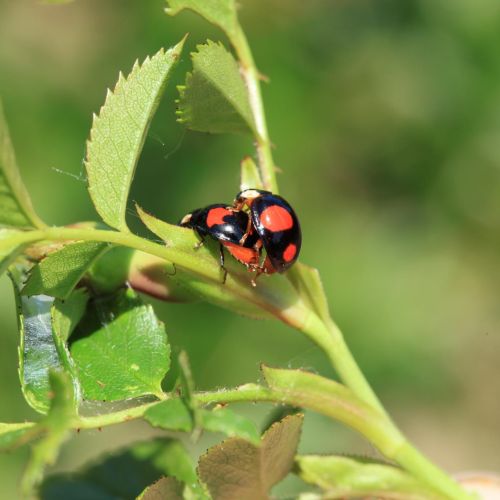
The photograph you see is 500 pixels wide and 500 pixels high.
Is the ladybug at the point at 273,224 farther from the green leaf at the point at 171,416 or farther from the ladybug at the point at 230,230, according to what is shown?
the green leaf at the point at 171,416

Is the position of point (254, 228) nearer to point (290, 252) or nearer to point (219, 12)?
→ point (290, 252)

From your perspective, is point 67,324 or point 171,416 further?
point 67,324

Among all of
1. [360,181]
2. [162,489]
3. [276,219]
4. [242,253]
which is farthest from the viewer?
[360,181]

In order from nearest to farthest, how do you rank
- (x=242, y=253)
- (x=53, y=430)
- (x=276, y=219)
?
(x=53, y=430)
(x=242, y=253)
(x=276, y=219)

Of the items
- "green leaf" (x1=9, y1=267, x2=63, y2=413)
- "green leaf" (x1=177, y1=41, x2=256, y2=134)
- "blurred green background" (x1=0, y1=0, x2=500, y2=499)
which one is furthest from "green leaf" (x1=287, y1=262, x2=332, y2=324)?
"blurred green background" (x1=0, y1=0, x2=500, y2=499)

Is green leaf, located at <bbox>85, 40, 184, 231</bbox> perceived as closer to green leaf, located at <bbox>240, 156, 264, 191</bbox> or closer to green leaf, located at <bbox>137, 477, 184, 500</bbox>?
green leaf, located at <bbox>240, 156, 264, 191</bbox>

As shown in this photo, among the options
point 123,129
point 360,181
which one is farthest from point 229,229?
point 360,181
